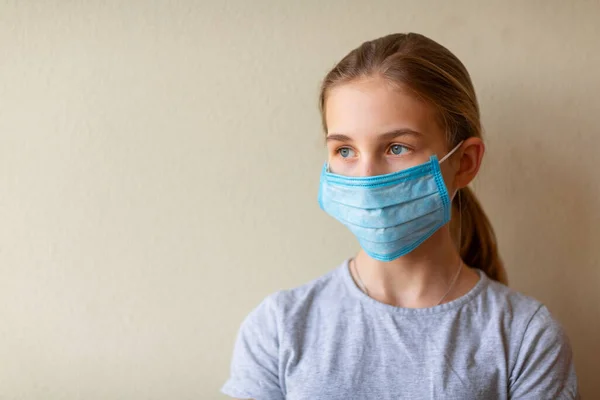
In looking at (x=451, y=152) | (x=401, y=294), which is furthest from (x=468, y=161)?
(x=401, y=294)

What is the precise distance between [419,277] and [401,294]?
0.17ft

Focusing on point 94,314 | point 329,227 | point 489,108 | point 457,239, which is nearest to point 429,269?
point 457,239

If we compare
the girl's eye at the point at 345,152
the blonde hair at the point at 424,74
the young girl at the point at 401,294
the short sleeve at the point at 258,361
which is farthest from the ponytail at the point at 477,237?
the short sleeve at the point at 258,361

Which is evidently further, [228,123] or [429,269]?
[228,123]

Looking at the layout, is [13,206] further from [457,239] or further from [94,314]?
[457,239]

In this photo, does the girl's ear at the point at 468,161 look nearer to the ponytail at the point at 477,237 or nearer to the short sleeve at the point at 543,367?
the ponytail at the point at 477,237

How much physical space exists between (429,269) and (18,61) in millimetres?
1082

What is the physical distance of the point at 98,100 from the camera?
1.52m

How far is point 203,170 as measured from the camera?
5.04 ft

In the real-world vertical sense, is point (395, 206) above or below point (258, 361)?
above

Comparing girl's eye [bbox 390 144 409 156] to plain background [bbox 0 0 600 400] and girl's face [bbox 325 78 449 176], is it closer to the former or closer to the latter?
girl's face [bbox 325 78 449 176]

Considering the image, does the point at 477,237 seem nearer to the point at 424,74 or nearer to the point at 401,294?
the point at 401,294

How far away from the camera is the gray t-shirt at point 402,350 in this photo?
4.06ft

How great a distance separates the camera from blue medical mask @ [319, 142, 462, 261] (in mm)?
1198
